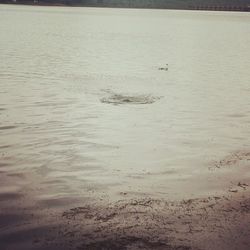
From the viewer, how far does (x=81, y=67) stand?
20.6m

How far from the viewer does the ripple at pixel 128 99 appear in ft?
41.9

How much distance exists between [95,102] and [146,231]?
7720 millimetres

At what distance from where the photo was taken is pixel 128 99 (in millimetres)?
13141

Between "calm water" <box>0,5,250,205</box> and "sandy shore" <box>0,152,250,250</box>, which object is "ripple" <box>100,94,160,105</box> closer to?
"calm water" <box>0,5,250,205</box>

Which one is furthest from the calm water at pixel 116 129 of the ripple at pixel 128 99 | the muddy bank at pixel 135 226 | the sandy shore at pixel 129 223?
the muddy bank at pixel 135 226

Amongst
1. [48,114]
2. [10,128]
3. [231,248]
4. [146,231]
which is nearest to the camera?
[231,248]

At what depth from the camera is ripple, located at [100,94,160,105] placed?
1278cm

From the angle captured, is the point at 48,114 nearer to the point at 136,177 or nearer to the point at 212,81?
the point at 136,177

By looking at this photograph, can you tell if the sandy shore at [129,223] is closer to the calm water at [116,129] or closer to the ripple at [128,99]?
the calm water at [116,129]

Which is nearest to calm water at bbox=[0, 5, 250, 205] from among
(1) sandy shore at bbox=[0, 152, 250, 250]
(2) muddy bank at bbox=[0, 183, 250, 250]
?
(1) sandy shore at bbox=[0, 152, 250, 250]

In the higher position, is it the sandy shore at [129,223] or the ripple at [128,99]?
the sandy shore at [129,223]

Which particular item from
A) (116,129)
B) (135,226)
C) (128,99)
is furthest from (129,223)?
(128,99)

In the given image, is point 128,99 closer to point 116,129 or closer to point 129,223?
point 116,129

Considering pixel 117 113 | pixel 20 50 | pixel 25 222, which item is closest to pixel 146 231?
pixel 25 222
